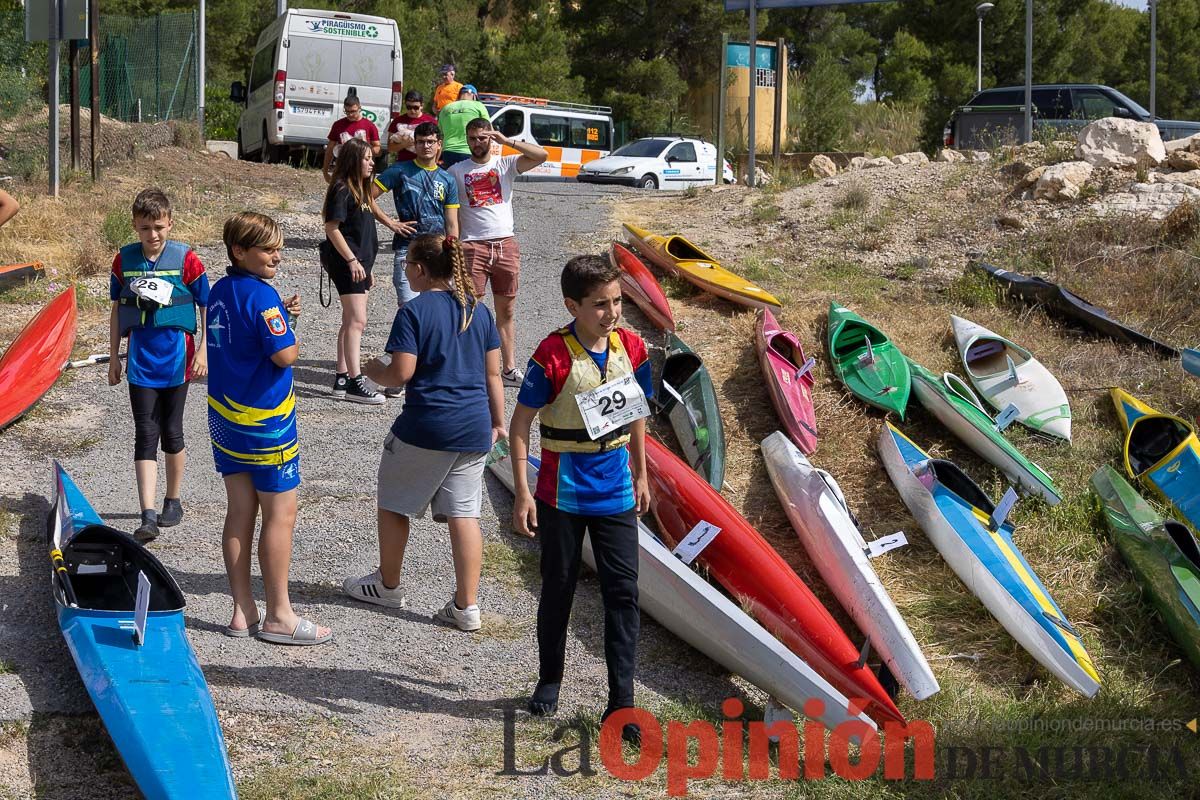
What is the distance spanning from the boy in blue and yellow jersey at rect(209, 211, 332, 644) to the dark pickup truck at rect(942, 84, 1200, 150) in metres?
14.6

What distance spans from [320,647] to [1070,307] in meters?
7.78

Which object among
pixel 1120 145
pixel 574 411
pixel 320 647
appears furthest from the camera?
pixel 1120 145

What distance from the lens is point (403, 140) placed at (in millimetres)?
8242

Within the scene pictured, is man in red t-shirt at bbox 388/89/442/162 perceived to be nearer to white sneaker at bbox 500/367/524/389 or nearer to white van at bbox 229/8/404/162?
white sneaker at bbox 500/367/524/389

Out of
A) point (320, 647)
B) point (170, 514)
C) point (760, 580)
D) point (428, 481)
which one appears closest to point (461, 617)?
point (320, 647)

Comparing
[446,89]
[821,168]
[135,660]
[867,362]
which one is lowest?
[135,660]

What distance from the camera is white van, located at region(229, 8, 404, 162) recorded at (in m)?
16.3

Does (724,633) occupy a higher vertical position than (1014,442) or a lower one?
lower

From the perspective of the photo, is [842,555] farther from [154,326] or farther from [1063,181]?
[1063,181]

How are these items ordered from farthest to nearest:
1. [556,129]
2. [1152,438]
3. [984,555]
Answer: [556,129]
[1152,438]
[984,555]

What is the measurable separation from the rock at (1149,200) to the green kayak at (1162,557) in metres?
5.77

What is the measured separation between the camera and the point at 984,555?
19.9 feet

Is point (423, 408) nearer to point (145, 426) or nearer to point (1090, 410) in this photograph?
point (145, 426)

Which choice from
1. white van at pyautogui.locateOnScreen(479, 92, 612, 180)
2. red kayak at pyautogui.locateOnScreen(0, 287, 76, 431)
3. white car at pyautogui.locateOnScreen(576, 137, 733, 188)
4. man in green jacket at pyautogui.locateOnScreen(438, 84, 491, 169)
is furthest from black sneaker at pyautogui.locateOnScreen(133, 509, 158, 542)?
white van at pyautogui.locateOnScreen(479, 92, 612, 180)
